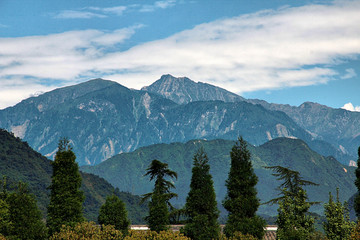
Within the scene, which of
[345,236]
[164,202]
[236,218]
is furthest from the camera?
[164,202]

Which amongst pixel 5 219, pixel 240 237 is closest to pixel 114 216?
pixel 5 219

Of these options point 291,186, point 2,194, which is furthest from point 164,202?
point 2,194

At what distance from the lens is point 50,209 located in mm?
68938

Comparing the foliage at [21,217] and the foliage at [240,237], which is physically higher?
the foliage at [21,217]

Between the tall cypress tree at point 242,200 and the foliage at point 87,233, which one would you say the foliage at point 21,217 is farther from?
the tall cypress tree at point 242,200

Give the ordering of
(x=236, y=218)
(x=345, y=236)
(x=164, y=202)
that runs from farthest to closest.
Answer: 1. (x=164, y=202)
2. (x=236, y=218)
3. (x=345, y=236)

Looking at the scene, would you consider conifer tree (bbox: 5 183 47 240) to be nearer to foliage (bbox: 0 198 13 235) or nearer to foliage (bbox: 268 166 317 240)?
foliage (bbox: 0 198 13 235)

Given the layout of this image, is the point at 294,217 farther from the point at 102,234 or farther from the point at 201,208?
the point at 102,234

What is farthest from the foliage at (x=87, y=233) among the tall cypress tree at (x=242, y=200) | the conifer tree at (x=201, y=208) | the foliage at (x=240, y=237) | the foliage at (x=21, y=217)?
the tall cypress tree at (x=242, y=200)

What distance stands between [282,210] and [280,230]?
2376mm

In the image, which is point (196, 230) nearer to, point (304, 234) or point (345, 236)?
point (304, 234)

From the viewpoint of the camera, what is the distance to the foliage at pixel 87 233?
2446 inches

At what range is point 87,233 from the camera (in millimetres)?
62781

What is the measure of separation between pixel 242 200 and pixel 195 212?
613 cm
